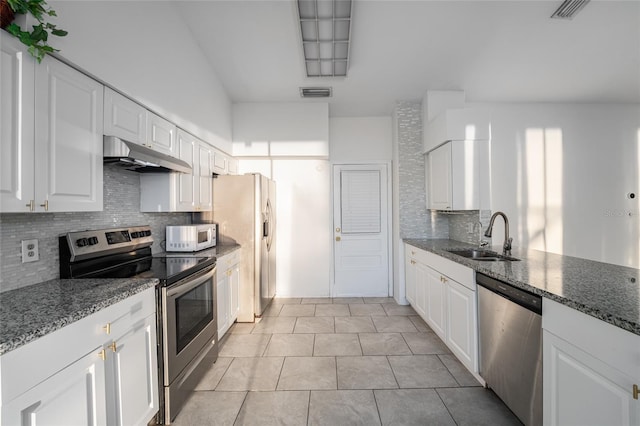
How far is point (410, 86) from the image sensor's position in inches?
134

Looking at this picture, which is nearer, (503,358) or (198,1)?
(503,358)

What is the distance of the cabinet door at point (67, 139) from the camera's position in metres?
1.23

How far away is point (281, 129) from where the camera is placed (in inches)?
→ 153

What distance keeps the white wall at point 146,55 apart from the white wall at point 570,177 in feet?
12.7

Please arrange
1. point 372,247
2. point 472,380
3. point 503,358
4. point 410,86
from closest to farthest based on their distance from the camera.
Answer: point 503,358
point 472,380
point 410,86
point 372,247

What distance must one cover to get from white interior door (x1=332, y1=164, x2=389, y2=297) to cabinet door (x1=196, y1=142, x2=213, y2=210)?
74.2 inches

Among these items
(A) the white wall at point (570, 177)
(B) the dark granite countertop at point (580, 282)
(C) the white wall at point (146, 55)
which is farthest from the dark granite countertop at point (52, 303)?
(A) the white wall at point (570, 177)

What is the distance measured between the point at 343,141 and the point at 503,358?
339 centimetres

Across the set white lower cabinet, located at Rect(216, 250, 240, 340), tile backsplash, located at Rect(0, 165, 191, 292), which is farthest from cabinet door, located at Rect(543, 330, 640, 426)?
tile backsplash, located at Rect(0, 165, 191, 292)

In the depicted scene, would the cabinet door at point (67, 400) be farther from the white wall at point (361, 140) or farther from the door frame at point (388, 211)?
the white wall at point (361, 140)

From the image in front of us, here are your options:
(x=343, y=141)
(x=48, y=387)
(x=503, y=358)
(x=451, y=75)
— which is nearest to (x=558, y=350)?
(x=503, y=358)

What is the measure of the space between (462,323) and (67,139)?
9.38ft

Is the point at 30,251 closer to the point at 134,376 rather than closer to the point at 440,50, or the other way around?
the point at 134,376

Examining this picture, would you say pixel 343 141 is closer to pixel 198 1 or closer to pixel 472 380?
pixel 198 1
